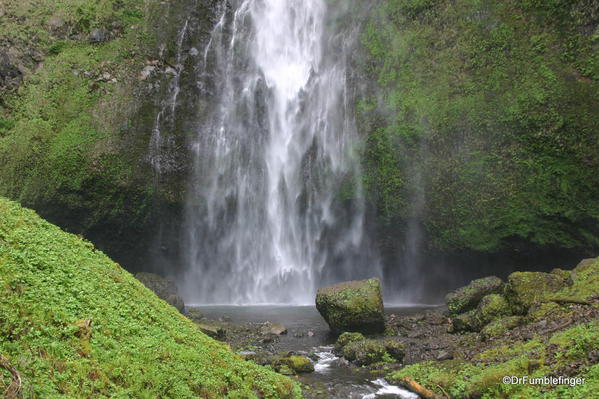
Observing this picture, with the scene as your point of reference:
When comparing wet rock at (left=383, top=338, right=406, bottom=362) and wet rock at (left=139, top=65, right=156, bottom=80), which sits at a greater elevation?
wet rock at (left=139, top=65, right=156, bottom=80)

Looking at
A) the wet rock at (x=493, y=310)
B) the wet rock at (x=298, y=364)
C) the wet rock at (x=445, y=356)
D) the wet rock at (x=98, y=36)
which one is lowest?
the wet rock at (x=298, y=364)

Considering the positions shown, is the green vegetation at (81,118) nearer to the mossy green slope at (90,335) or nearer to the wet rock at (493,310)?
the mossy green slope at (90,335)

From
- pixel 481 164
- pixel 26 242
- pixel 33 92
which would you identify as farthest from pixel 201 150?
pixel 26 242

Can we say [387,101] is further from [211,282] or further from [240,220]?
[211,282]

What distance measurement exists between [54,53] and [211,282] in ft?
52.6

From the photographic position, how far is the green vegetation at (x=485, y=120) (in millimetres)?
18484

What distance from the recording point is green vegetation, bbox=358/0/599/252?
18.5 meters

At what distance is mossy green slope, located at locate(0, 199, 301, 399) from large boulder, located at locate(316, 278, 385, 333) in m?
6.22

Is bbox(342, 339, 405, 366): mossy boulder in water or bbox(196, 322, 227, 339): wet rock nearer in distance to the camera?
bbox(342, 339, 405, 366): mossy boulder in water

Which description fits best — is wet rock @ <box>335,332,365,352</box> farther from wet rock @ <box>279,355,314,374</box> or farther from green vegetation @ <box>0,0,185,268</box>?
green vegetation @ <box>0,0,185,268</box>

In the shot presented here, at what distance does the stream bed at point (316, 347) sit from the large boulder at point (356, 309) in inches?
27.7

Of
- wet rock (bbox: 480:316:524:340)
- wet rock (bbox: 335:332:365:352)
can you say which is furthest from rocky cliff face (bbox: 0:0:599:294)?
wet rock (bbox: 335:332:365:352)

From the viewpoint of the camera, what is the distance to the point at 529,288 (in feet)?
39.6

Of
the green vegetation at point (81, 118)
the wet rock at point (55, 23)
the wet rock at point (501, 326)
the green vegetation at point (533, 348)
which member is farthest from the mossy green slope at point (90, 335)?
the wet rock at point (55, 23)
